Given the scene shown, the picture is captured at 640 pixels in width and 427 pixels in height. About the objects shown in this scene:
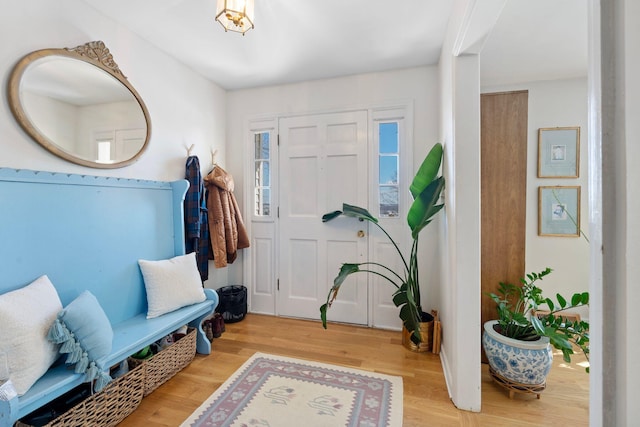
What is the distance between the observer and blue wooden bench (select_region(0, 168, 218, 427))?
1.36 metres

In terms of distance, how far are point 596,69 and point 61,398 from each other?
2.34 m

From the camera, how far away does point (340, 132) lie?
2871 mm

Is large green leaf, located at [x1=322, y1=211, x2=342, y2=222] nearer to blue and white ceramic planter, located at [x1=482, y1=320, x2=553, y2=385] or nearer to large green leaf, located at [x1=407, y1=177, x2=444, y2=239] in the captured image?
large green leaf, located at [x1=407, y1=177, x2=444, y2=239]

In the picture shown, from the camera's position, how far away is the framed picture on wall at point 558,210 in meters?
2.57

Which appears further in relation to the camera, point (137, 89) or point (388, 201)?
point (388, 201)

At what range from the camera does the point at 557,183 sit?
8.53 ft

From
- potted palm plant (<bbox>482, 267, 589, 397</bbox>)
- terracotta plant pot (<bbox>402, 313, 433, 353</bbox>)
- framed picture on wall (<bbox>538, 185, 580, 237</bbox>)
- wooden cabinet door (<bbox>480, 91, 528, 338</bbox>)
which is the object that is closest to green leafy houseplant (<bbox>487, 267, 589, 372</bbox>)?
potted palm plant (<bbox>482, 267, 589, 397</bbox>)

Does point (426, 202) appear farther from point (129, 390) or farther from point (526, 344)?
point (129, 390)

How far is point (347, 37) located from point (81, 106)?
75.8 inches

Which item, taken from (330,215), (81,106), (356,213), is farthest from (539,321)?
(81,106)

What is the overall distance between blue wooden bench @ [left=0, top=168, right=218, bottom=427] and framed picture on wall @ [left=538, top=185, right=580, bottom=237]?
3079mm

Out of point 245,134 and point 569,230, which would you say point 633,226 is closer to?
point 569,230

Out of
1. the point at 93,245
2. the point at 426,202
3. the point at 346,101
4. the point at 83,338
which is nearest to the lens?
the point at 83,338

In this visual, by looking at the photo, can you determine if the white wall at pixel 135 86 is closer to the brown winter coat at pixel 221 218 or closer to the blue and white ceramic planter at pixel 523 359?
the brown winter coat at pixel 221 218
